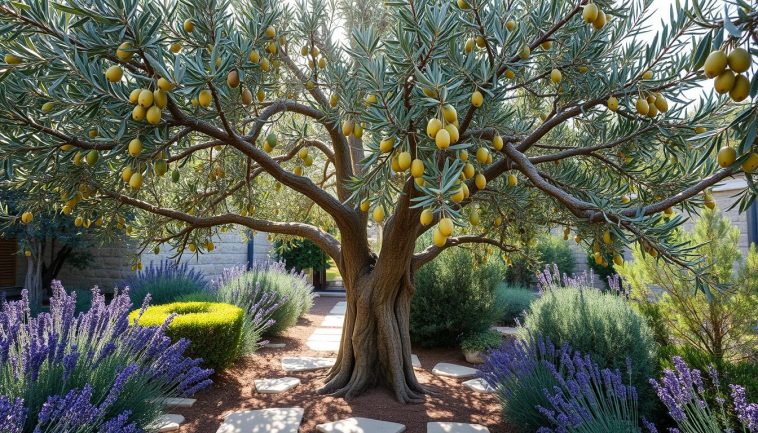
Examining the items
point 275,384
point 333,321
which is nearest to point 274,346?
point 275,384

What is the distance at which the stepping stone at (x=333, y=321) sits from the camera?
27.6 ft

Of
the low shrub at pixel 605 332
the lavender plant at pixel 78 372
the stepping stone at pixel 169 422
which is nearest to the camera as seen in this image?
the lavender plant at pixel 78 372

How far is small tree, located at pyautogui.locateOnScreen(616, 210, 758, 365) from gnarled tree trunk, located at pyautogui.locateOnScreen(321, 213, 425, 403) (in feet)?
7.37

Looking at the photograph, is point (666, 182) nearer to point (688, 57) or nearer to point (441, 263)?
point (688, 57)

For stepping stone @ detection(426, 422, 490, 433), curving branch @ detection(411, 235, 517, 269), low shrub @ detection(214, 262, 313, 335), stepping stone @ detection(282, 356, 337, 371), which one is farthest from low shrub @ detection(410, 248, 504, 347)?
stepping stone @ detection(426, 422, 490, 433)

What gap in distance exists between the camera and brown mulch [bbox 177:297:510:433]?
11.9ft

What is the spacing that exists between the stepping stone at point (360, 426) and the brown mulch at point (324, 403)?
11 centimetres

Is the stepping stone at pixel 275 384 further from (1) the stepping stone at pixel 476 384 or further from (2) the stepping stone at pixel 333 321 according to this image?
(2) the stepping stone at pixel 333 321

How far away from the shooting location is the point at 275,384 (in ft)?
14.9

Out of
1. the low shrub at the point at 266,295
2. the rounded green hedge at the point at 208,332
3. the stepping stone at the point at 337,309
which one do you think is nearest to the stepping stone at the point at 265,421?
the rounded green hedge at the point at 208,332

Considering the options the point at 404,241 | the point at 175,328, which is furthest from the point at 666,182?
the point at 175,328

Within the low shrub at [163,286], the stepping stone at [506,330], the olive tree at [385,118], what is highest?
the olive tree at [385,118]

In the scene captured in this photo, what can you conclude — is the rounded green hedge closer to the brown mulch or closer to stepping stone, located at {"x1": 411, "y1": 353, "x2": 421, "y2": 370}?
the brown mulch

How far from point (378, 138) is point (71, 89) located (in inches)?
53.0
